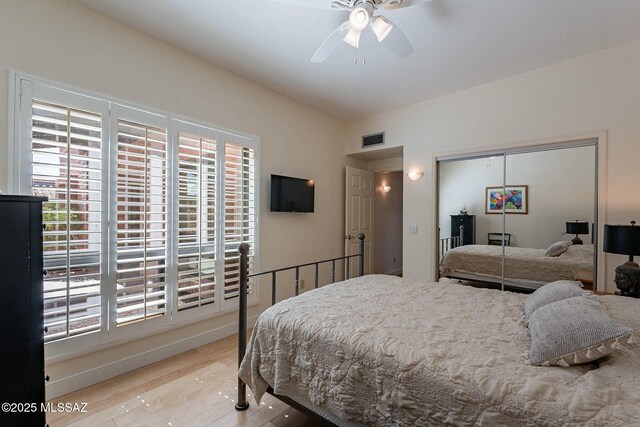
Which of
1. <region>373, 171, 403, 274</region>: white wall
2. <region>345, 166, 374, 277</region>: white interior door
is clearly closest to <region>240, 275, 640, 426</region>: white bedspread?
<region>345, 166, 374, 277</region>: white interior door

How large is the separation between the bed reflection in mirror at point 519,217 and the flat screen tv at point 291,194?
1.76 m

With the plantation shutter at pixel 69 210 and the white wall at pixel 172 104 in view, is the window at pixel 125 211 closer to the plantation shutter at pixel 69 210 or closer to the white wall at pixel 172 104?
the plantation shutter at pixel 69 210

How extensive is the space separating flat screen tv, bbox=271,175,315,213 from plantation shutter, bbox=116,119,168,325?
1.28 meters

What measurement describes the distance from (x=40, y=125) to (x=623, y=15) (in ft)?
14.3

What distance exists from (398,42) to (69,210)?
8.81 feet

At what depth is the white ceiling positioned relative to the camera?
7.15 feet

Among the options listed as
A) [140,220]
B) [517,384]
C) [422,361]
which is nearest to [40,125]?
[140,220]

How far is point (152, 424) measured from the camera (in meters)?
1.86

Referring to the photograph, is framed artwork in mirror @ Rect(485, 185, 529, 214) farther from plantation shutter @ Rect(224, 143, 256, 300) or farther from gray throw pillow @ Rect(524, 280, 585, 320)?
plantation shutter @ Rect(224, 143, 256, 300)

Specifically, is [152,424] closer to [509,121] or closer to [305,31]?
[305,31]

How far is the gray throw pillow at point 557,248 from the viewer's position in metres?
3.00

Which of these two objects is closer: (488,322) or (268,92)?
(488,322)

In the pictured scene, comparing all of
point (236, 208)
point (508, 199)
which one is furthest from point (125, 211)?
point (508, 199)

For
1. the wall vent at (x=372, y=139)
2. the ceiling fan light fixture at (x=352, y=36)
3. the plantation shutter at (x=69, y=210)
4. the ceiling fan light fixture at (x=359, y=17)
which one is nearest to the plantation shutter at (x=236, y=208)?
the plantation shutter at (x=69, y=210)
